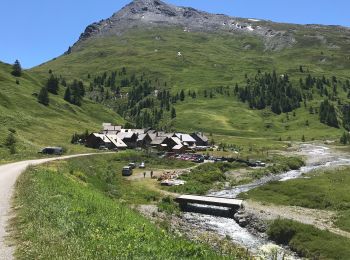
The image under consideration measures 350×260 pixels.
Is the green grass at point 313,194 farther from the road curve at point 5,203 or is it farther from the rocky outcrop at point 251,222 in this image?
the road curve at point 5,203

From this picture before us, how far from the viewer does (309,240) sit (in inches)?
1853

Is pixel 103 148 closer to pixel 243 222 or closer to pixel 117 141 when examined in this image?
pixel 117 141

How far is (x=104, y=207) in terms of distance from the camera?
31.4m

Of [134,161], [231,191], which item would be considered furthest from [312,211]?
[134,161]

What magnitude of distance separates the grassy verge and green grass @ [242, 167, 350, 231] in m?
8.18

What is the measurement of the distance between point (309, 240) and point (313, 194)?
98.8 ft

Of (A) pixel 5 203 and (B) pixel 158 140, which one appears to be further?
(B) pixel 158 140

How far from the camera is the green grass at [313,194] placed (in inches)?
2647

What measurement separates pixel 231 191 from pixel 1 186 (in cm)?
5537

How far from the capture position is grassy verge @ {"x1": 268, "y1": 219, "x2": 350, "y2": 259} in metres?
43.0

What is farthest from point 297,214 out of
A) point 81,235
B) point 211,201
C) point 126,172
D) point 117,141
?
point 117,141

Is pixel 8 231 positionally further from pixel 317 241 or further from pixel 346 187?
pixel 346 187

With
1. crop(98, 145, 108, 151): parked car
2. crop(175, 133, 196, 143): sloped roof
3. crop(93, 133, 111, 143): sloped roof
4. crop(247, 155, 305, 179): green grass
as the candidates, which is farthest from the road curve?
crop(175, 133, 196, 143): sloped roof

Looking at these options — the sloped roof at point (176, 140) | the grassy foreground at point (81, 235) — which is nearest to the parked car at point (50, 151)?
the sloped roof at point (176, 140)
